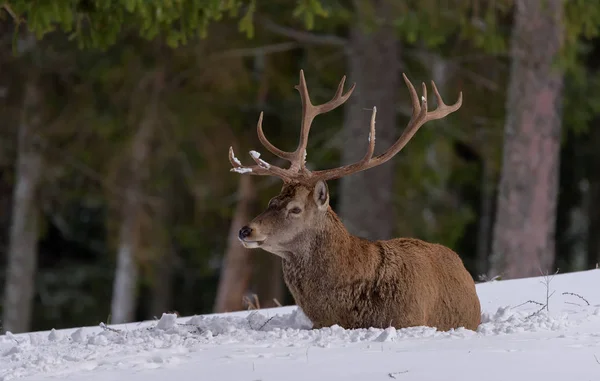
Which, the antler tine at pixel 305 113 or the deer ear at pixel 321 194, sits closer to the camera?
the deer ear at pixel 321 194

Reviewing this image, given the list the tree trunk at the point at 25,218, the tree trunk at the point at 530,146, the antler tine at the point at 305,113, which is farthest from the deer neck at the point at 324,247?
the tree trunk at the point at 25,218

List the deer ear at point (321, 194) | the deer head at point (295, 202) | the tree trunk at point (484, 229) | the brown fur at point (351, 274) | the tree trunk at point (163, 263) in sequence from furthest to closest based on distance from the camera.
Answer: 1. the tree trunk at point (484, 229)
2. the tree trunk at point (163, 263)
3. the deer ear at point (321, 194)
4. the deer head at point (295, 202)
5. the brown fur at point (351, 274)

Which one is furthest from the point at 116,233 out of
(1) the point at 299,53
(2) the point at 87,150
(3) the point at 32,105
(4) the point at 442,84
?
(4) the point at 442,84

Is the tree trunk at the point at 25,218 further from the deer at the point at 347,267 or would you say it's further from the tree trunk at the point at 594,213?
the deer at the point at 347,267

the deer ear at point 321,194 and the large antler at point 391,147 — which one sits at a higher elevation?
the large antler at point 391,147

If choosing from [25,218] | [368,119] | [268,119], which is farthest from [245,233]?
[25,218]

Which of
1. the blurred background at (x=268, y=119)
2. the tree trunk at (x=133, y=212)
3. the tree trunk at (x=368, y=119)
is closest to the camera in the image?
the blurred background at (x=268, y=119)

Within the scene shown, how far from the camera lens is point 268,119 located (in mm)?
18219

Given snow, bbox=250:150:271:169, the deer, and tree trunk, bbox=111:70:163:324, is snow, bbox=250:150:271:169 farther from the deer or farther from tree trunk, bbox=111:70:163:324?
tree trunk, bbox=111:70:163:324

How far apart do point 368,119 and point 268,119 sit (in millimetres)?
3375

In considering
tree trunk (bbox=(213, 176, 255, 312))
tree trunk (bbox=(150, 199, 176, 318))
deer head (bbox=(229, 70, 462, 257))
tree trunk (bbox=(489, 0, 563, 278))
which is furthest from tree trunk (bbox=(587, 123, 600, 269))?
deer head (bbox=(229, 70, 462, 257))

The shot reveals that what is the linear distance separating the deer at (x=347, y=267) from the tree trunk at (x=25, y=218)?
1107cm

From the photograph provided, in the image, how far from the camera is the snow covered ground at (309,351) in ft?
18.1

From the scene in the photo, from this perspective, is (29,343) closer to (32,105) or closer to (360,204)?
(360,204)
